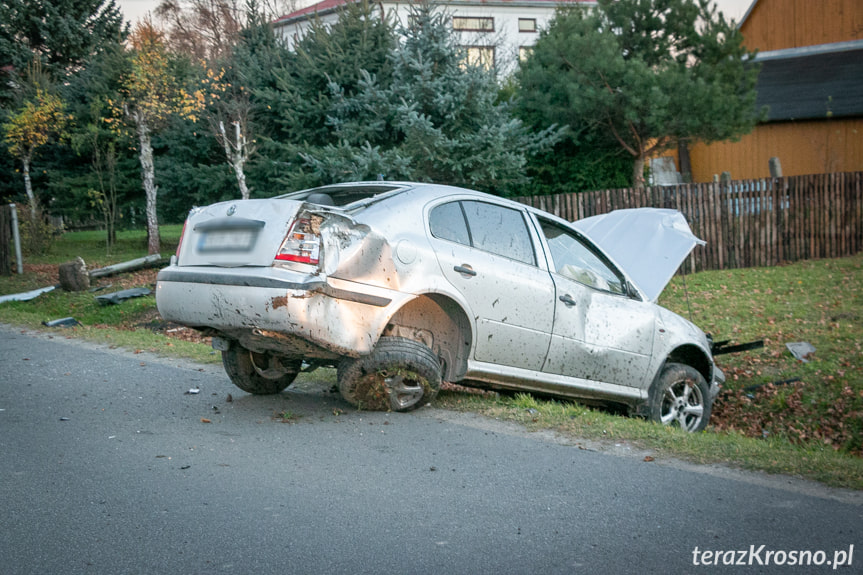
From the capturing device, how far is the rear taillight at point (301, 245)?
5.11 meters

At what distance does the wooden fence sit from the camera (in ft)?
54.5

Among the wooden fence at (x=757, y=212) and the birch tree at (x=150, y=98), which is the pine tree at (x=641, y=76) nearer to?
the wooden fence at (x=757, y=212)

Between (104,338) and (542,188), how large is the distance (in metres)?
13.0

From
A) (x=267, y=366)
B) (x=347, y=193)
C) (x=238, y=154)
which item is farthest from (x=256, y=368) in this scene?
(x=238, y=154)

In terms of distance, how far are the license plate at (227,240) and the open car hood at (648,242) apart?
6450 millimetres

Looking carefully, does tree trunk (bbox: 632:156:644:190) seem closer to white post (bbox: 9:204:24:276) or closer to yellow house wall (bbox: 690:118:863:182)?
yellow house wall (bbox: 690:118:863:182)

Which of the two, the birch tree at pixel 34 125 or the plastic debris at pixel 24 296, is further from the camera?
A: the birch tree at pixel 34 125

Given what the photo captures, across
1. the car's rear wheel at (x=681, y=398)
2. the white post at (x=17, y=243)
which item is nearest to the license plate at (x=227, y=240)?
the car's rear wheel at (x=681, y=398)

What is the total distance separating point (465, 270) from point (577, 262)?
139 cm

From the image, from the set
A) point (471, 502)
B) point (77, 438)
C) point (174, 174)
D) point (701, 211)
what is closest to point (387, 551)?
point (471, 502)

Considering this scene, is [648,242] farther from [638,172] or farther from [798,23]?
[798,23]

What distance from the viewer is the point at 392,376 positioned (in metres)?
5.76

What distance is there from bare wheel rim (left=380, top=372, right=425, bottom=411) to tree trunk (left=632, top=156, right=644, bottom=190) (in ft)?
51.7

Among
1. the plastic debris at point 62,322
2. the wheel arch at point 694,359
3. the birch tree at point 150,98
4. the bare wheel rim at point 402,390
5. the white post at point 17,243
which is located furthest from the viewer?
the birch tree at point 150,98
